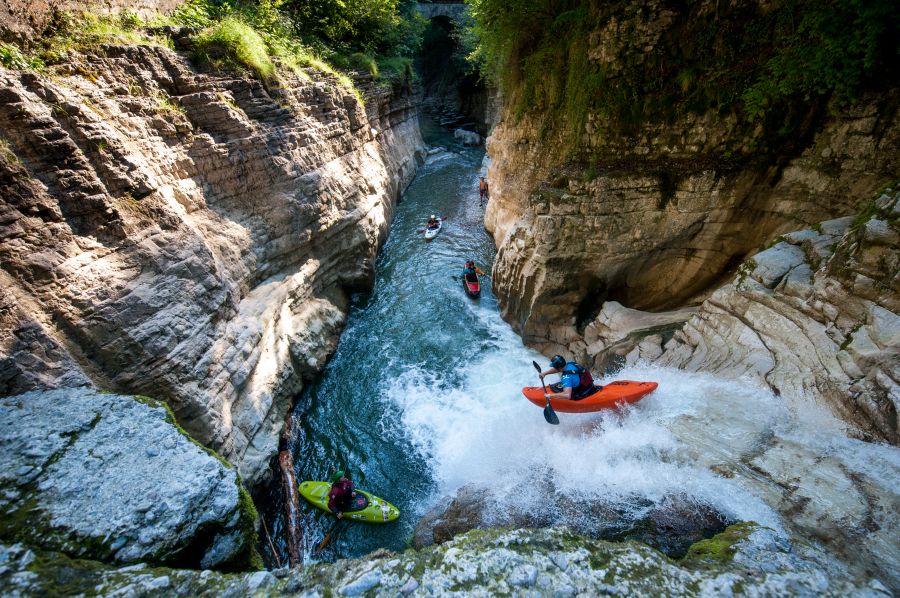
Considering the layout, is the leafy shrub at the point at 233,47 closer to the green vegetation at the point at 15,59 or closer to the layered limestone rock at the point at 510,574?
the green vegetation at the point at 15,59

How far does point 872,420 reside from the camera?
4.36 m

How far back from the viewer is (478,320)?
12.1 metres

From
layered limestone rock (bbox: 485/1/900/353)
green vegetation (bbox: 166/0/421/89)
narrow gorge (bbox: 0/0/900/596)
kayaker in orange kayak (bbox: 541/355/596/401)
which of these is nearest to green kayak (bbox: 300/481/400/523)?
narrow gorge (bbox: 0/0/900/596)

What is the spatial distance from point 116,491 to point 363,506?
431cm

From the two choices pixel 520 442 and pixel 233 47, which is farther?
pixel 233 47

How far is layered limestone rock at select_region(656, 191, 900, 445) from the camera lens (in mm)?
4520

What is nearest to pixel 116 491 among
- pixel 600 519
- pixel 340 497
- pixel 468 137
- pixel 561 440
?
pixel 340 497

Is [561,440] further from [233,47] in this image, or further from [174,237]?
[233,47]

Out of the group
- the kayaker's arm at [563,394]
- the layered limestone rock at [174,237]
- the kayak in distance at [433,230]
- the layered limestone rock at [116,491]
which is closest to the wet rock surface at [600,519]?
the kayaker's arm at [563,394]

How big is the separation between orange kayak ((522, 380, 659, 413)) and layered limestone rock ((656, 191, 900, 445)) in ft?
3.37

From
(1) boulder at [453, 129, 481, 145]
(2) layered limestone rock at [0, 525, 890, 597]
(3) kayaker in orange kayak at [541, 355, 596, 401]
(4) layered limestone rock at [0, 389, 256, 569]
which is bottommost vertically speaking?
(3) kayaker in orange kayak at [541, 355, 596, 401]

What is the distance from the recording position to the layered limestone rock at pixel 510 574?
10.1ft

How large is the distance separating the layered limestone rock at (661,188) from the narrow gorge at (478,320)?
0.06 meters

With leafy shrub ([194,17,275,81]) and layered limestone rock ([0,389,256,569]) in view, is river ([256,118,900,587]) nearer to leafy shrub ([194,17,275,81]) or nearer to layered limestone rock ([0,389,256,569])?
layered limestone rock ([0,389,256,569])
